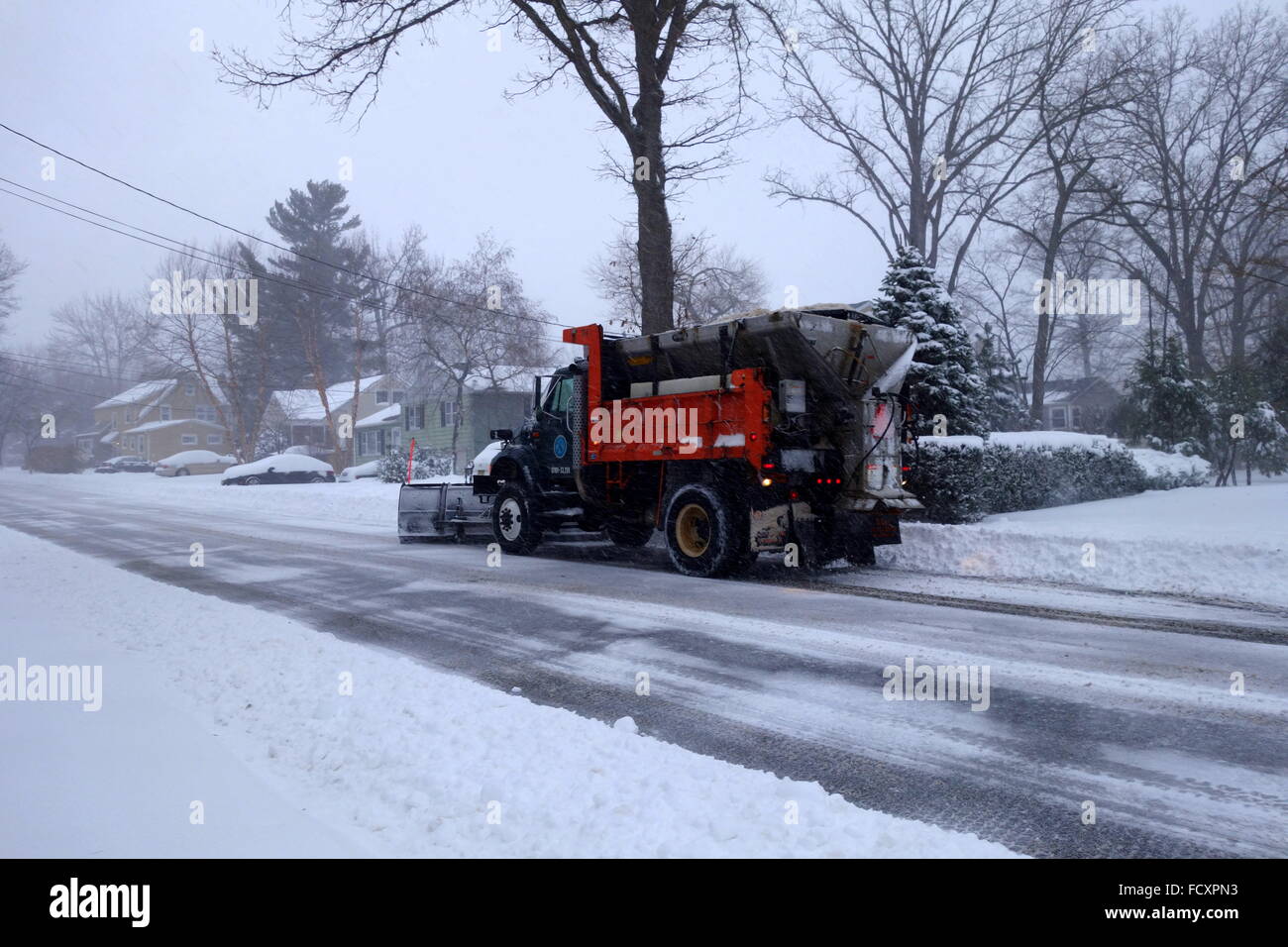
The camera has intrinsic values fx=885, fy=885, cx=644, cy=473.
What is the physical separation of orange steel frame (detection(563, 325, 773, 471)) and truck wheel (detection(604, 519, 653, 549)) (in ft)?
5.02

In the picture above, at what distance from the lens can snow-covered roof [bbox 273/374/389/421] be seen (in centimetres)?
6244

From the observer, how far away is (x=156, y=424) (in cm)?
7400

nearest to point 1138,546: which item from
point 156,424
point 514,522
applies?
point 514,522

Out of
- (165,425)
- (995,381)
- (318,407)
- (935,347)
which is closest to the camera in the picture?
(935,347)

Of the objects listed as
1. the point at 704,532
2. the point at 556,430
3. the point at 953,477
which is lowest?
the point at 704,532

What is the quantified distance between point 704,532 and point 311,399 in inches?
2402

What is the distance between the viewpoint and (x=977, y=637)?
23.3ft

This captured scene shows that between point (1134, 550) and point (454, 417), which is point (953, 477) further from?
point (454, 417)

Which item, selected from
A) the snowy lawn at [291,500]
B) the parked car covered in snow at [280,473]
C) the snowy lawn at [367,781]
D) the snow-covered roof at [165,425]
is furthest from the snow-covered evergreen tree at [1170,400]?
the snow-covered roof at [165,425]

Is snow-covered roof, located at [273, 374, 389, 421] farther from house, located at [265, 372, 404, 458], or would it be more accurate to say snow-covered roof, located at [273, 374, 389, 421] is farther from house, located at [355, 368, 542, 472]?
house, located at [355, 368, 542, 472]

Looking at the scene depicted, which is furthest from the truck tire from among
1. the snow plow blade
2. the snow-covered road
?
the snow plow blade

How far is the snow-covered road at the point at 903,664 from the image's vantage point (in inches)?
153
